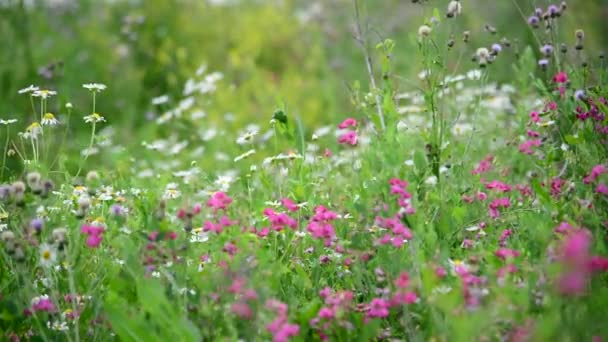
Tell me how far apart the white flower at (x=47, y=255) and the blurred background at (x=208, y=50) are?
3.74 meters

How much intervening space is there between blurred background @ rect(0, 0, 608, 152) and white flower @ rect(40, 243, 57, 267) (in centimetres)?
374

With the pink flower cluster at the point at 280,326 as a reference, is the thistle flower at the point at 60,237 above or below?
above

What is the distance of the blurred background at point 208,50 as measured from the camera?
6449 mm

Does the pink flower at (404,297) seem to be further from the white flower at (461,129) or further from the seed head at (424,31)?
the white flower at (461,129)

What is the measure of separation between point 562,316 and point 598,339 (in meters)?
0.10

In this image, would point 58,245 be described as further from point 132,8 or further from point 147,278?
point 132,8

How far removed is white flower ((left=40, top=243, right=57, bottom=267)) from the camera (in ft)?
7.37

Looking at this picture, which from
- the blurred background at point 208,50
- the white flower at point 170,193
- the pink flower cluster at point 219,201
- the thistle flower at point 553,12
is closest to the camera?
the pink flower cluster at point 219,201

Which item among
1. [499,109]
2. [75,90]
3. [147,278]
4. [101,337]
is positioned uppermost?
[75,90]

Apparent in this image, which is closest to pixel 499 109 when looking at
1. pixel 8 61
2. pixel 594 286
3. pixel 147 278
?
pixel 594 286

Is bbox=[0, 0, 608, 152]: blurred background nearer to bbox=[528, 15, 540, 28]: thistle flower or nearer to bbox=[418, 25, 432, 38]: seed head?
bbox=[528, 15, 540, 28]: thistle flower

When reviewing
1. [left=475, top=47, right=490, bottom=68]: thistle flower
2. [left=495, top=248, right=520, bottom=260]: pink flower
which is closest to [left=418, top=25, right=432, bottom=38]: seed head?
[left=475, top=47, right=490, bottom=68]: thistle flower

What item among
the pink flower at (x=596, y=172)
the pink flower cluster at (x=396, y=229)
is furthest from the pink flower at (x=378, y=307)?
the pink flower at (x=596, y=172)

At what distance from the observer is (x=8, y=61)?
21.5 ft
